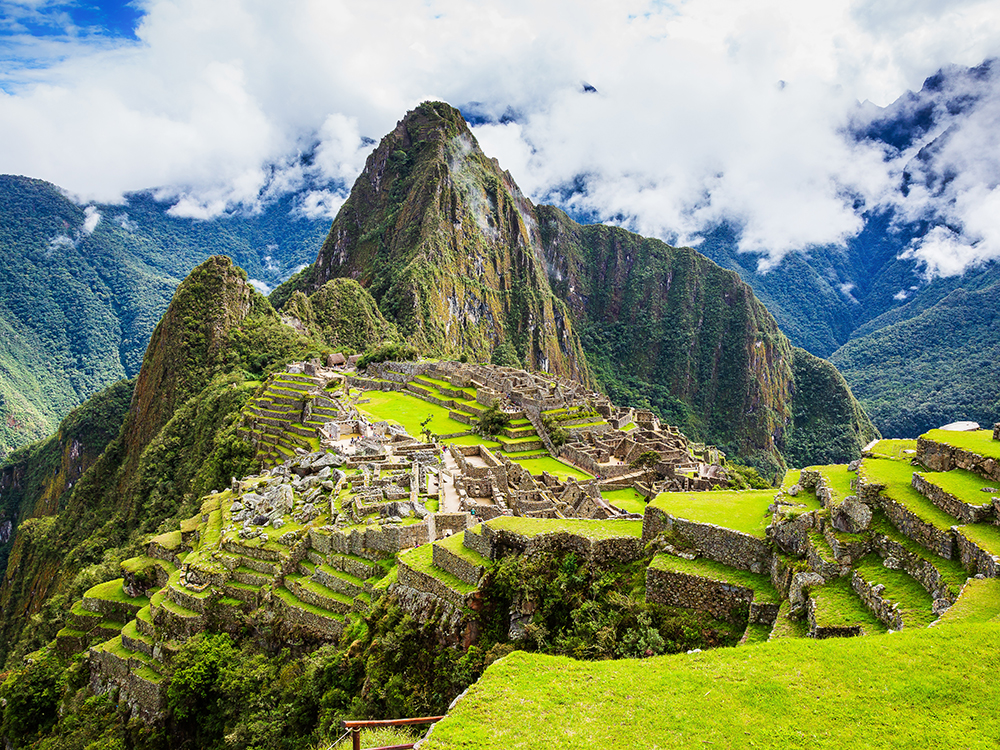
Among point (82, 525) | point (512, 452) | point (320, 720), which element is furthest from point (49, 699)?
point (82, 525)

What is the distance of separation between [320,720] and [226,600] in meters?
5.97

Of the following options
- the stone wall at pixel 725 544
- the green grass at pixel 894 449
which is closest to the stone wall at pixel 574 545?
the stone wall at pixel 725 544

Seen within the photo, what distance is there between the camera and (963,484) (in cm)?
910

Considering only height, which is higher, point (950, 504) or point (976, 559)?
point (950, 504)

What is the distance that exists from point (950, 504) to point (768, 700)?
4.62m

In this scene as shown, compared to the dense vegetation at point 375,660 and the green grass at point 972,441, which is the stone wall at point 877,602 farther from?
the green grass at point 972,441

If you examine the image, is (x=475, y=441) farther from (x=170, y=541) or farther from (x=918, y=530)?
(x=918, y=530)

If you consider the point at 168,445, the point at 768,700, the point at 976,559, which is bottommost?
the point at 768,700

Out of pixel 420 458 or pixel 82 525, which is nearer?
pixel 420 458

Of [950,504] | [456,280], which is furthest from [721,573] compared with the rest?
[456,280]

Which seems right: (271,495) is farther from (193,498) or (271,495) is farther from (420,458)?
(193,498)

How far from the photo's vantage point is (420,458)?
87.2ft

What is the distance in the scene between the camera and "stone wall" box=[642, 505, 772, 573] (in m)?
10.1

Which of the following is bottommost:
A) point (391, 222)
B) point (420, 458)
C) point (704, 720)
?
point (704, 720)
